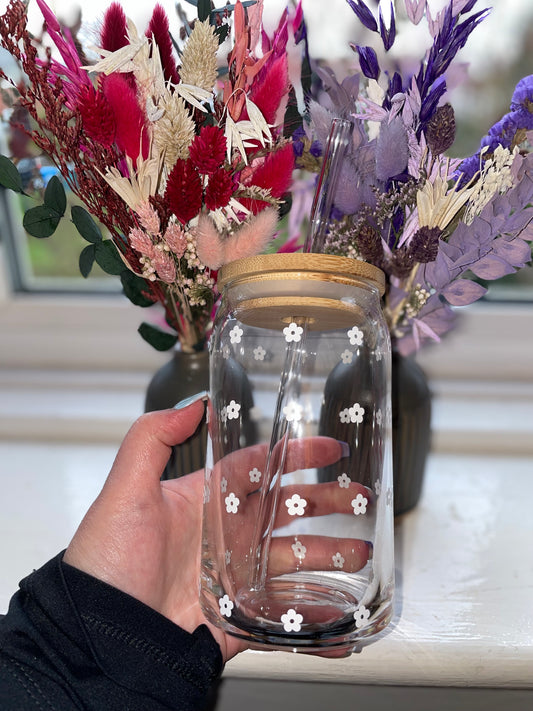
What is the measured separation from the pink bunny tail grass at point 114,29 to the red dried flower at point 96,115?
0.14ft

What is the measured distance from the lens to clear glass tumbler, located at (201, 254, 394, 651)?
1.42ft

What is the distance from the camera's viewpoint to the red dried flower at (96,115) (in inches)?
16.2

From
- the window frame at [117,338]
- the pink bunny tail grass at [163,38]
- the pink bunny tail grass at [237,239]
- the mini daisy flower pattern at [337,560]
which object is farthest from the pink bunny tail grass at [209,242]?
the window frame at [117,338]

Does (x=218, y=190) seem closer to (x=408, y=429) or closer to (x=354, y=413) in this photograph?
(x=354, y=413)

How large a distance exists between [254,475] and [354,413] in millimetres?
80

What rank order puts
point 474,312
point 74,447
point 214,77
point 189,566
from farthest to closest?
point 474,312 → point 74,447 → point 189,566 → point 214,77

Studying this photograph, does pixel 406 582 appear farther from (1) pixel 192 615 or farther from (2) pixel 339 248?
(2) pixel 339 248

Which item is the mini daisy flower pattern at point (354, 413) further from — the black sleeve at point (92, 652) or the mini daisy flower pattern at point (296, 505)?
the black sleeve at point (92, 652)

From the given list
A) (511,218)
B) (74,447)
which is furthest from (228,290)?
(74,447)

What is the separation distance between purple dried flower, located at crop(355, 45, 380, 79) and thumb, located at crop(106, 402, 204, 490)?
0.29 m

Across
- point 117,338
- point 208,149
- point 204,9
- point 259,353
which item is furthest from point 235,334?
point 117,338

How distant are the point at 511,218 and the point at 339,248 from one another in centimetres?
12

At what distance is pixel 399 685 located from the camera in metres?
0.49

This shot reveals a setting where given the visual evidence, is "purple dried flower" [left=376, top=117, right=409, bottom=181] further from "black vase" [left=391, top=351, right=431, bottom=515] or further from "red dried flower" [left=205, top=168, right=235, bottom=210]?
"black vase" [left=391, top=351, right=431, bottom=515]
